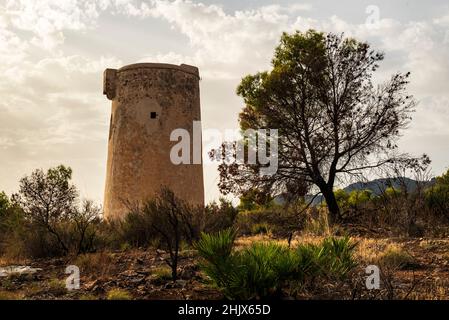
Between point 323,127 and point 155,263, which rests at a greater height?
point 323,127

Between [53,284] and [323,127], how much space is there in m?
9.69

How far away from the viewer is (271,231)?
38.2 ft

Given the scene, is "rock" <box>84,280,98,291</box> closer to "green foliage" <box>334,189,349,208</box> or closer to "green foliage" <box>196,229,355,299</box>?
"green foliage" <box>196,229,355,299</box>

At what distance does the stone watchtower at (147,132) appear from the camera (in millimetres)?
13688

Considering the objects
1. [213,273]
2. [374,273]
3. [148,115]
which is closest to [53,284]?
[213,273]

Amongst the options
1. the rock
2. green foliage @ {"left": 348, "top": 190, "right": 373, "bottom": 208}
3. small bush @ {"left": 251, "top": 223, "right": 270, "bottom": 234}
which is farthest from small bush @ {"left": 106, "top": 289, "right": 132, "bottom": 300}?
green foliage @ {"left": 348, "top": 190, "right": 373, "bottom": 208}

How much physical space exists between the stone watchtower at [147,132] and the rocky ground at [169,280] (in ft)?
18.6

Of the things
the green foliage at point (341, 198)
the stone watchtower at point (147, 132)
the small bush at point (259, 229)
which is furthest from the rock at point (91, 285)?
the green foliage at point (341, 198)

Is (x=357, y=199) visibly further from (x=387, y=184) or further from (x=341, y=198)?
(x=341, y=198)

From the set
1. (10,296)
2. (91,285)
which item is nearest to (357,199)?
(91,285)

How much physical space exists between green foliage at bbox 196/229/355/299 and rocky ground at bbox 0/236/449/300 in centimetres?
17

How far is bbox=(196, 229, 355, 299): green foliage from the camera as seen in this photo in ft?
14.3

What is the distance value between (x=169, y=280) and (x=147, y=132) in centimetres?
857
